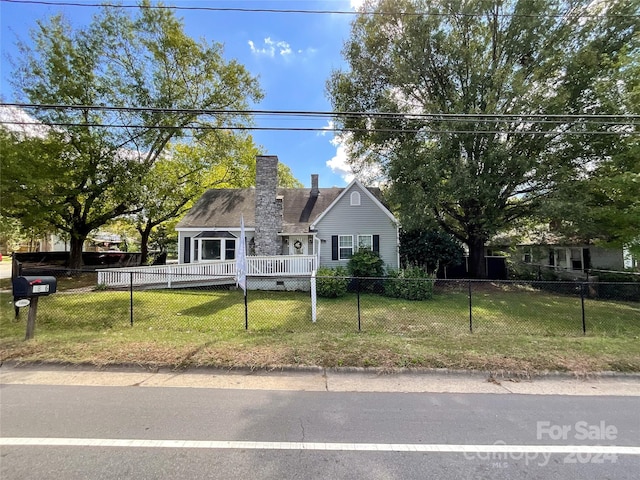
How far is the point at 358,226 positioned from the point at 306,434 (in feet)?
47.2

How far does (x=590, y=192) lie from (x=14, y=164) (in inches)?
1007

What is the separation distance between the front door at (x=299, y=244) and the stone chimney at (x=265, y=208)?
4.50 ft

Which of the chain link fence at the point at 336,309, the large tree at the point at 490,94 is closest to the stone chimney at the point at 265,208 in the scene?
the chain link fence at the point at 336,309

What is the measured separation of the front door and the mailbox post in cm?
1164

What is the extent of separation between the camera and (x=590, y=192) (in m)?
14.1

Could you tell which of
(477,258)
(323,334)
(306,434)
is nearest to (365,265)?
(323,334)

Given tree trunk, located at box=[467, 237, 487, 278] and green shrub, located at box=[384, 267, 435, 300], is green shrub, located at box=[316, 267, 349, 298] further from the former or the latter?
tree trunk, located at box=[467, 237, 487, 278]

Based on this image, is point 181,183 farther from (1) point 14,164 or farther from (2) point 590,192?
(2) point 590,192

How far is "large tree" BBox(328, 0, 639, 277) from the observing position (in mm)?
13969

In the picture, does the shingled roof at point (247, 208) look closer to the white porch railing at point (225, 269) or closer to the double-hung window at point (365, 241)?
the white porch railing at point (225, 269)

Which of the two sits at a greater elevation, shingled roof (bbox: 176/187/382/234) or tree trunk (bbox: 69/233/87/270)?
shingled roof (bbox: 176/187/382/234)

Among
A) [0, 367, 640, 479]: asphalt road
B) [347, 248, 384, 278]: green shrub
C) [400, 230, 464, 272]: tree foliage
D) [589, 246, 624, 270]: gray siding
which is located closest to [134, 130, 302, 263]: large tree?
[347, 248, 384, 278]: green shrub

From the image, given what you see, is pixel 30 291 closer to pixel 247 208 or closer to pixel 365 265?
pixel 365 265

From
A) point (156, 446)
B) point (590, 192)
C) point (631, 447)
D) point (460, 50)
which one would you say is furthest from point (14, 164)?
point (590, 192)
